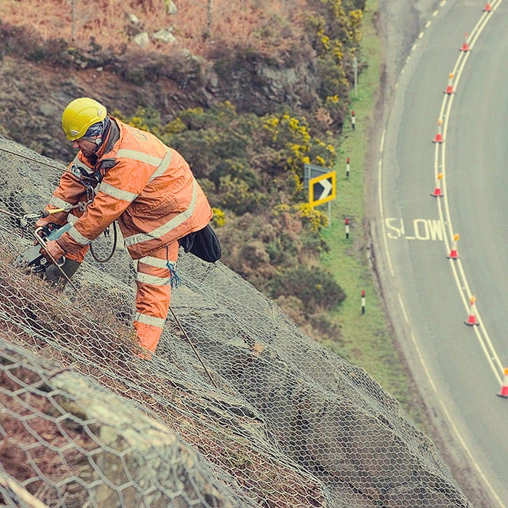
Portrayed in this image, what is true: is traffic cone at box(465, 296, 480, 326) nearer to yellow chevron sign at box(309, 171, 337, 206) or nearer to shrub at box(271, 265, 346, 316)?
shrub at box(271, 265, 346, 316)

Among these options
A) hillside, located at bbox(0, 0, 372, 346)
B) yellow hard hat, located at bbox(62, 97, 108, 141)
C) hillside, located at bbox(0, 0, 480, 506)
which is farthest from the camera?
hillside, located at bbox(0, 0, 480, 506)

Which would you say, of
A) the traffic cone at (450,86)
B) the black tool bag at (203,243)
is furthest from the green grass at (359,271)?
the black tool bag at (203,243)

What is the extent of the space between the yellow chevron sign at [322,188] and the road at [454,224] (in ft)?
4.24

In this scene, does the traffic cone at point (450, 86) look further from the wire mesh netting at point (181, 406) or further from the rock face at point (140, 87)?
the wire mesh netting at point (181, 406)

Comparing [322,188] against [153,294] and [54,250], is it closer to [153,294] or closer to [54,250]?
[153,294]

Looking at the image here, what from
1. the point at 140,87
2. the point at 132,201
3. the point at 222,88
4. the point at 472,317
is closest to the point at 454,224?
the point at 472,317

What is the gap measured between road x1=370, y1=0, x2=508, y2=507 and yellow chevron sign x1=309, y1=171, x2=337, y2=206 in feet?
4.24

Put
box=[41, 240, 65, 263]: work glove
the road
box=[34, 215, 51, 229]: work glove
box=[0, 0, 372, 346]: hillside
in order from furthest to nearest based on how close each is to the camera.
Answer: box=[0, 0, 372, 346]: hillside < the road < box=[34, 215, 51, 229]: work glove < box=[41, 240, 65, 263]: work glove

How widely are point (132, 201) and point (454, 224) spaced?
42.6 ft

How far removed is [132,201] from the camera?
6.85 meters

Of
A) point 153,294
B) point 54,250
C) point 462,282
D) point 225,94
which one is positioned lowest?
point 462,282

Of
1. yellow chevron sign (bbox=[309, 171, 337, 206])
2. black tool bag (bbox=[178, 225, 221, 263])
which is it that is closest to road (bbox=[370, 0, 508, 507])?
yellow chevron sign (bbox=[309, 171, 337, 206])

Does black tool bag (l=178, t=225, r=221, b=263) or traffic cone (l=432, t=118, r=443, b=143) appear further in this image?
traffic cone (l=432, t=118, r=443, b=143)

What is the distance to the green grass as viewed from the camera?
14.6m
